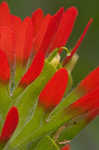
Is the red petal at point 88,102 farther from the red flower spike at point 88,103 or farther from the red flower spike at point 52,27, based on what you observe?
the red flower spike at point 52,27

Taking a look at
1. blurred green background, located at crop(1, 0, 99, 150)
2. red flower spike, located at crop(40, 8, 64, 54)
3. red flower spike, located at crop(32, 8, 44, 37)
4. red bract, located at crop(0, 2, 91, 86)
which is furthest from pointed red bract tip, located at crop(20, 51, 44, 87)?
blurred green background, located at crop(1, 0, 99, 150)

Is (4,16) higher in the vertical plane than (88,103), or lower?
higher

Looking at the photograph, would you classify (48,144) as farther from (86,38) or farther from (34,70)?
(86,38)

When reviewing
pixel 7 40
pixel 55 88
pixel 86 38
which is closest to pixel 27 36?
pixel 7 40

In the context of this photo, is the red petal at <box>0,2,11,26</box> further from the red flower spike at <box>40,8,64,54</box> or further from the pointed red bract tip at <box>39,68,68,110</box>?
the pointed red bract tip at <box>39,68,68,110</box>

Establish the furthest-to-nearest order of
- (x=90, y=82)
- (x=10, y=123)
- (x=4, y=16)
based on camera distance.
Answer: (x=4, y=16) < (x=90, y=82) < (x=10, y=123)

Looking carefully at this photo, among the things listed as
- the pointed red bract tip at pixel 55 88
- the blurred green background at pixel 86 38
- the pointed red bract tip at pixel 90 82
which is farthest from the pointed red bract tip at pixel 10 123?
the blurred green background at pixel 86 38
